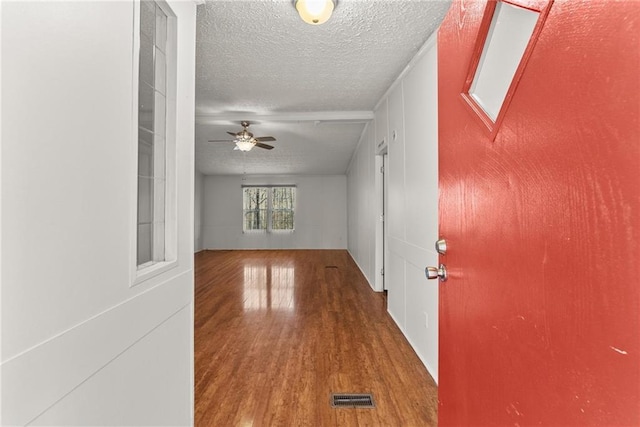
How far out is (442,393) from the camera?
102cm

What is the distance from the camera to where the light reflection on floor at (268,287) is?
3818 mm

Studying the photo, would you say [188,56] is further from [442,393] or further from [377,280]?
[377,280]

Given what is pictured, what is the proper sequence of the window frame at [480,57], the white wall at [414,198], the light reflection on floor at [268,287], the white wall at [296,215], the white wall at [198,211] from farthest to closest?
the white wall at [296,215] → the white wall at [198,211] → the light reflection on floor at [268,287] → the white wall at [414,198] → the window frame at [480,57]

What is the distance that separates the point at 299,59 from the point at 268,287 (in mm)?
3352

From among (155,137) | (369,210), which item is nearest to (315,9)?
(155,137)

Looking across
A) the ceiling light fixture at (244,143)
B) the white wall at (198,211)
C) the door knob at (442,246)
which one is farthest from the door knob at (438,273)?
the white wall at (198,211)

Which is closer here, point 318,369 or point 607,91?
point 607,91

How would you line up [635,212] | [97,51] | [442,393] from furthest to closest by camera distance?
[442,393] → [97,51] → [635,212]

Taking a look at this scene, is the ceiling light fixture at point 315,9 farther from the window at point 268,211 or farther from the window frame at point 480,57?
the window at point 268,211

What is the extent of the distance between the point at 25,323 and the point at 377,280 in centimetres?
406

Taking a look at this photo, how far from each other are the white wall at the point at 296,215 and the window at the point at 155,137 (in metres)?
8.12

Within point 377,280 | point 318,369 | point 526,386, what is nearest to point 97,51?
point 526,386

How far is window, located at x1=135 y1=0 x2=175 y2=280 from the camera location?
126 centimetres

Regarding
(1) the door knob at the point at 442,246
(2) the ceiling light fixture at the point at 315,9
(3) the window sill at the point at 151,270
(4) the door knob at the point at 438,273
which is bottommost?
(3) the window sill at the point at 151,270
